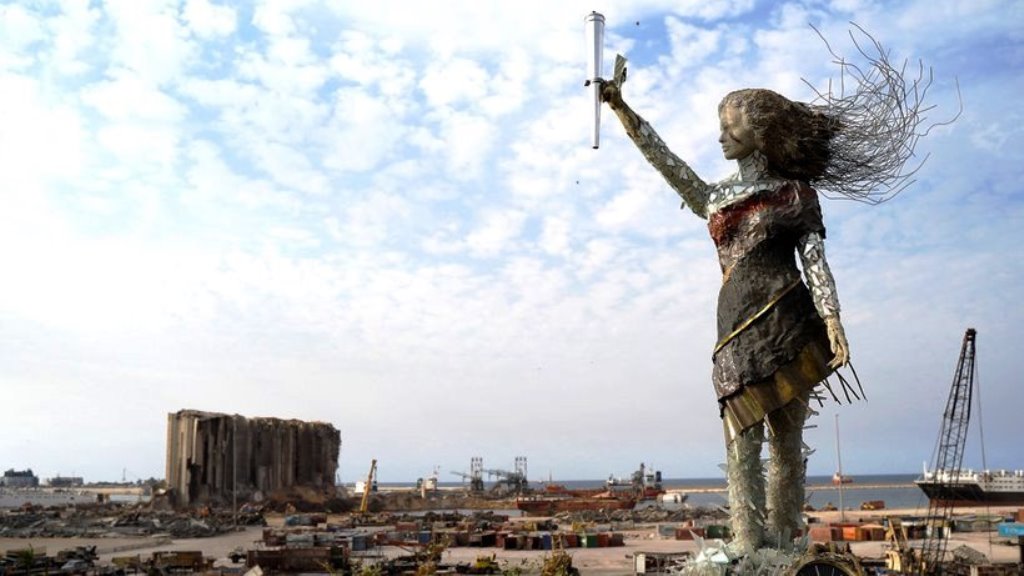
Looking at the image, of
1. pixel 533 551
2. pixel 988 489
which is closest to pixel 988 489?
pixel 988 489

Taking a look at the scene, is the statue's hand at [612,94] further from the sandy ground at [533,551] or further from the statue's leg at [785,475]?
the sandy ground at [533,551]

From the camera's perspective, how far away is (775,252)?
7.21 m

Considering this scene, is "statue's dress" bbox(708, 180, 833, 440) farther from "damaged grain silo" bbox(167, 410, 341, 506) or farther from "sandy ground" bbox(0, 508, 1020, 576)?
"damaged grain silo" bbox(167, 410, 341, 506)

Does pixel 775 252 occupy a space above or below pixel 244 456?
above

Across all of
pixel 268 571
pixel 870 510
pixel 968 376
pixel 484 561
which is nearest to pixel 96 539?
pixel 268 571

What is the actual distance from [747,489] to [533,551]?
26209 millimetres

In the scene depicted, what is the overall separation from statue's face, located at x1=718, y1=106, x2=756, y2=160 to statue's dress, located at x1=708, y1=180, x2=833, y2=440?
0.36 m

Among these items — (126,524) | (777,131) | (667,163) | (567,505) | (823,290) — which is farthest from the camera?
(567,505)

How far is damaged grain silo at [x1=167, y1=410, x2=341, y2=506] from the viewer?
65.1 meters

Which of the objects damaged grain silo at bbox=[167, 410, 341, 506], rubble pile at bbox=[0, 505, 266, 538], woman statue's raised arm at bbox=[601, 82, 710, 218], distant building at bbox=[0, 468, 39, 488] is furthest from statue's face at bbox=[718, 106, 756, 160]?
distant building at bbox=[0, 468, 39, 488]

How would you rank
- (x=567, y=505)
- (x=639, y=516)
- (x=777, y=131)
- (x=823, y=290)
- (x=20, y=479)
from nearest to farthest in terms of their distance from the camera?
1. (x=823, y=290)
2. (x=777, y=131)
3. (x=639, y=516)
4. (x=567, y=505)
5. (x=20, y=479)

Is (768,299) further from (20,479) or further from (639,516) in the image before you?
(20,479)

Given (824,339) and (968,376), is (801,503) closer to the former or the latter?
(824,339)

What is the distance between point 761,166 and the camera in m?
7.40
